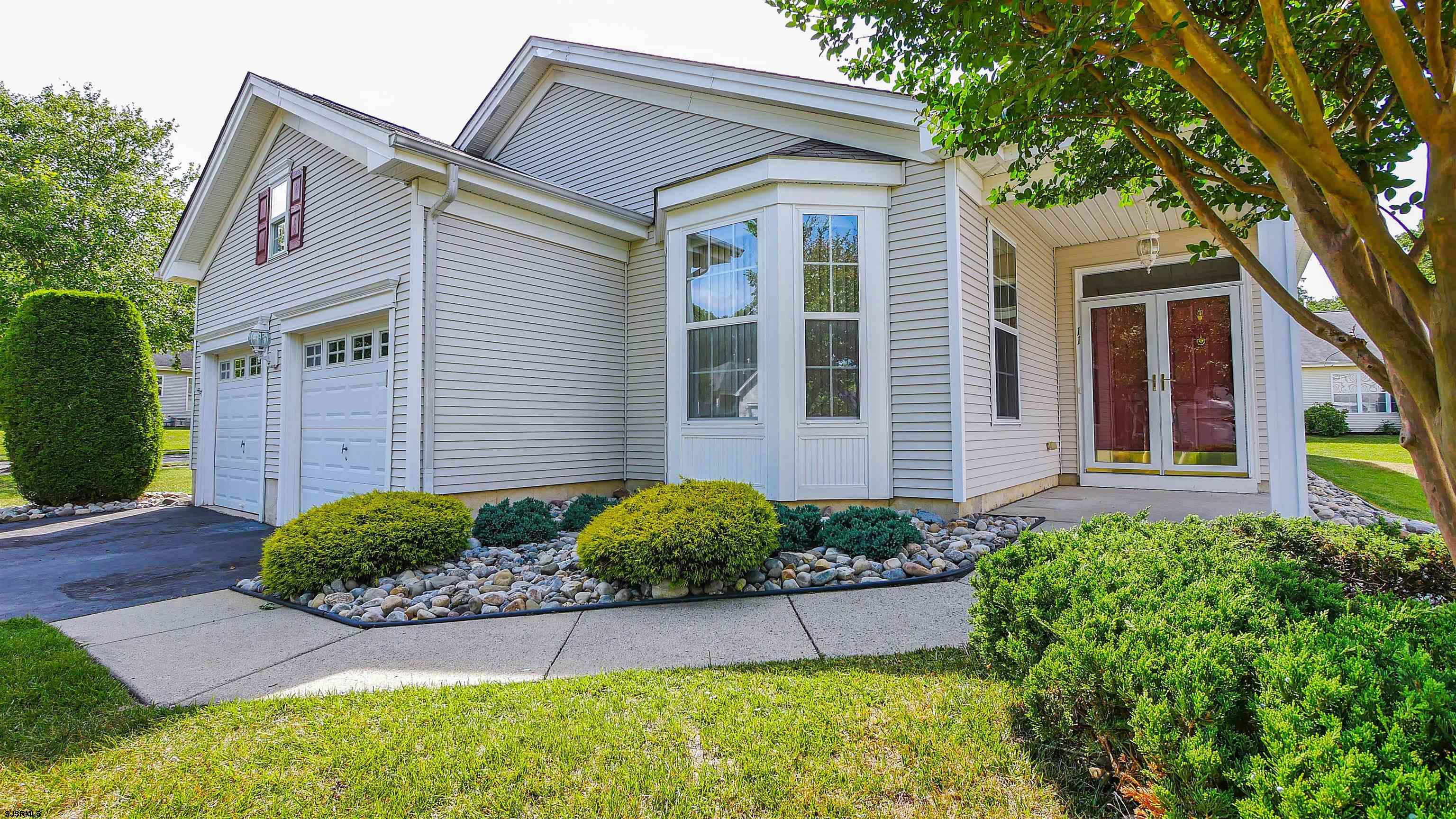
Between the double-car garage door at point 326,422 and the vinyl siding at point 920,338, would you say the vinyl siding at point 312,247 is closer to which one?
the double-car garage door at point 326,422

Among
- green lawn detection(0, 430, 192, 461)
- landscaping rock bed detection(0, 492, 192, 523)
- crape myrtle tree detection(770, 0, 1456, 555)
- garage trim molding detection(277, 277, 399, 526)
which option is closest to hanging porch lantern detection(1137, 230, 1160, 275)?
crape myrtle tree detection(770, 0, 1456, 555)

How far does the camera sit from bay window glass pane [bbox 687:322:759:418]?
21.1 ft

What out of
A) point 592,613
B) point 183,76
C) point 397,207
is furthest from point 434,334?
point 183,76

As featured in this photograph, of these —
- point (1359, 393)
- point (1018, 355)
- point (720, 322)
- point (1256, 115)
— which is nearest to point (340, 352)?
point (720, 322)

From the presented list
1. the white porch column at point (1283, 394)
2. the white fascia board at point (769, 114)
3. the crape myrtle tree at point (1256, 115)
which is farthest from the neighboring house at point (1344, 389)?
the crape myrtle tree at point (1256, 115)

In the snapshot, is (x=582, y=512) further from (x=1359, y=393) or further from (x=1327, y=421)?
(x=1359, y=393)

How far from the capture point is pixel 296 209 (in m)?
8.11

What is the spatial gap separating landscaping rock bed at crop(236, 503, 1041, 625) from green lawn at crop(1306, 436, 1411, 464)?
11824 mm

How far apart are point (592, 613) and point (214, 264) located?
10.2 m

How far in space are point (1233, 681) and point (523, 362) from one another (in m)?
6.72

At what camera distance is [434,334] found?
6.30m

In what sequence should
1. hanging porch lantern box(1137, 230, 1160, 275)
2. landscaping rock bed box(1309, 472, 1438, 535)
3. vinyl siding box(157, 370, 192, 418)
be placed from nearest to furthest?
landscaping rock bed box(1309, 472, 1438, 535) → hanging porch lantern box(1137, 230, 1160, 275) → vinyl siding box(157, 370, 192, 418)

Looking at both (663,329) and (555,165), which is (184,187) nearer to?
(555,165)

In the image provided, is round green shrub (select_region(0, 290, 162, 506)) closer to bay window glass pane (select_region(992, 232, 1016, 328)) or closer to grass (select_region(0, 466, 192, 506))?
grass (select_region(0, 466, 192, 506))
